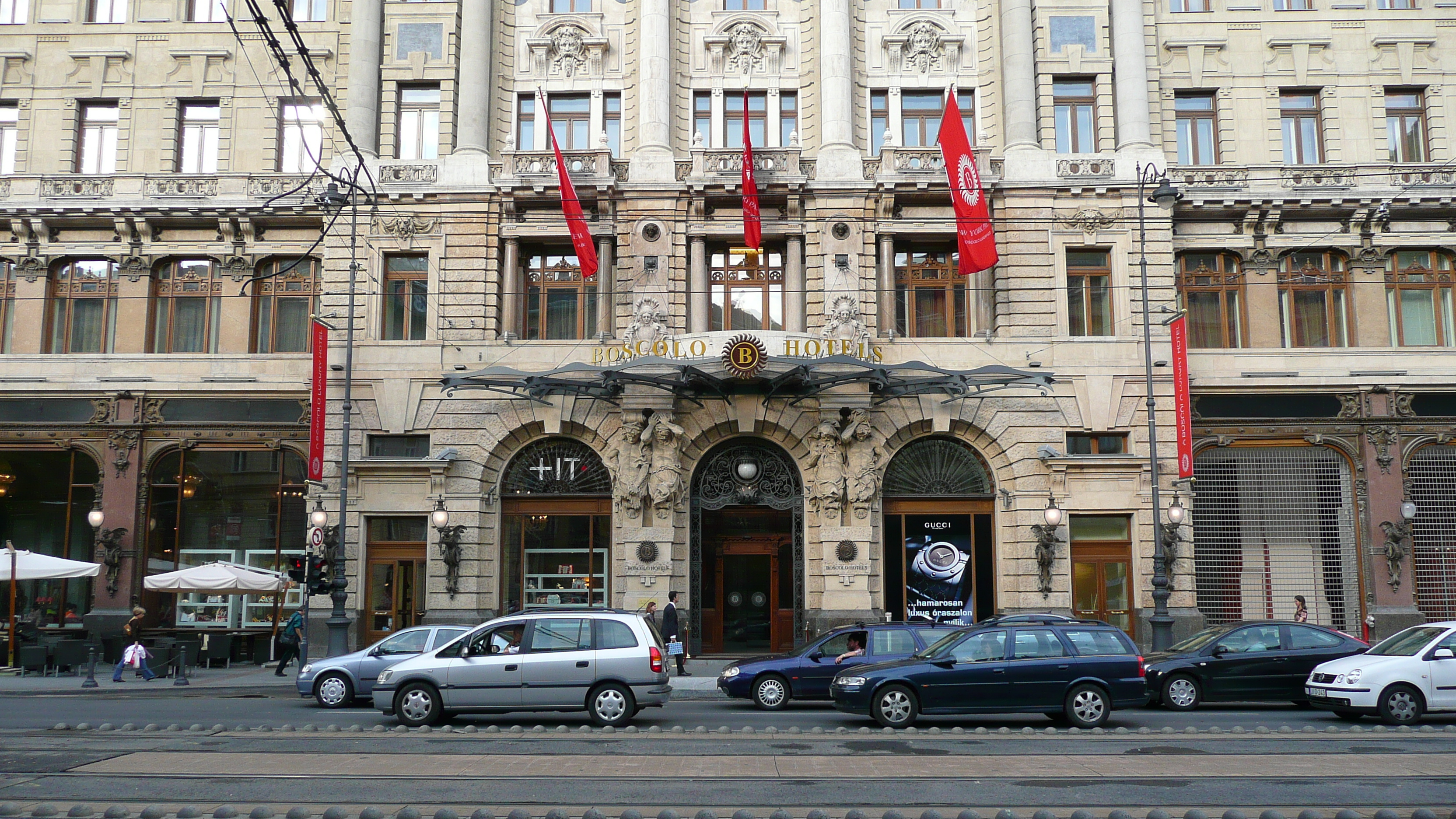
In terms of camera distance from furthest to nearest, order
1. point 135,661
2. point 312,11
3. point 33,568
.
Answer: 1. point 312,11
2. point 33,568
3. point 135,661

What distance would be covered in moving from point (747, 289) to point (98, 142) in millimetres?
20417

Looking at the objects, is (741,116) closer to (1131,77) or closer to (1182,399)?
(1131,77)

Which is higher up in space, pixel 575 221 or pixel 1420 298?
pixel 575 221

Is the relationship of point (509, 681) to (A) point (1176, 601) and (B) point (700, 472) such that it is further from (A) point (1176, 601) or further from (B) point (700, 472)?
(A) point (1176, 601)

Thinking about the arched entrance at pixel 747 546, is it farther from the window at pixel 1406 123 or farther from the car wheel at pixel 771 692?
the window at pixel 1406 123

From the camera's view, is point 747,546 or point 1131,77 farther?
point 1131,77

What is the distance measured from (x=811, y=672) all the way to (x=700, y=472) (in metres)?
11.8

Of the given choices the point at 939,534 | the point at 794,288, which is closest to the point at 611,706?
the point at 939,534

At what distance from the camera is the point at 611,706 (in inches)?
647

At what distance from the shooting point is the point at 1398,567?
98.5 feet

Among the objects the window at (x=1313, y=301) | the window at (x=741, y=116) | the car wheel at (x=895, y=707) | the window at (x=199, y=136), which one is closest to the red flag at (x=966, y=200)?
the window at (x=741, y=116)

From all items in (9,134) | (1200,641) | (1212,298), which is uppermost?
(9,134)

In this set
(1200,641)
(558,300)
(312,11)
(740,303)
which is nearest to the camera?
(1200,641)

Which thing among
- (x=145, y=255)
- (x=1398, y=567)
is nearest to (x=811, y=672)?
(x=1398, y=567)
